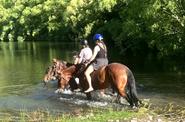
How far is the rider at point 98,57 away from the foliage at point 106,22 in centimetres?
1685

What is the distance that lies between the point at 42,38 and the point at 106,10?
63.6 meters

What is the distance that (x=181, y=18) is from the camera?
3669cm

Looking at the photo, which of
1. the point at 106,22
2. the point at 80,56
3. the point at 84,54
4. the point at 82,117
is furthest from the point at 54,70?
the point at 106,22

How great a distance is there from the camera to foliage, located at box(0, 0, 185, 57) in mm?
37188

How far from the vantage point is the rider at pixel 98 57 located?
20.1 m

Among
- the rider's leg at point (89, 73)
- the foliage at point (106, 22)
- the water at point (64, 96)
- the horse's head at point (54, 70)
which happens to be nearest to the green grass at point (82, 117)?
the water at point (64, 96)

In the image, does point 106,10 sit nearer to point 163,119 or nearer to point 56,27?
point 56,27

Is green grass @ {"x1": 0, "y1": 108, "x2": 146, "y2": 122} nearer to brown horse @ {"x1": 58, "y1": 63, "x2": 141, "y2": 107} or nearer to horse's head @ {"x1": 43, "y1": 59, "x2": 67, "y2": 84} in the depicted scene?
brown horse @ {"x1": 58, "y1": 63, "x2": 141, "y2": 107}

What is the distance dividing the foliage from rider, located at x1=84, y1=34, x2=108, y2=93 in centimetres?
1685

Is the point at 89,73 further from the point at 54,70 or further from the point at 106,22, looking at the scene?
the point at 106,22

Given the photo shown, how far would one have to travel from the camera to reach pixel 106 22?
73.4m

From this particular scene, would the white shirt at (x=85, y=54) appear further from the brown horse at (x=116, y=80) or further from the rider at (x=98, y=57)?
the rider at (x=98, y=57)

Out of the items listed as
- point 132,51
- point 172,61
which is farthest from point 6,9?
point 172,61

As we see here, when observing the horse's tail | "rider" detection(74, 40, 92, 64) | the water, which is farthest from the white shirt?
the horse's tail
